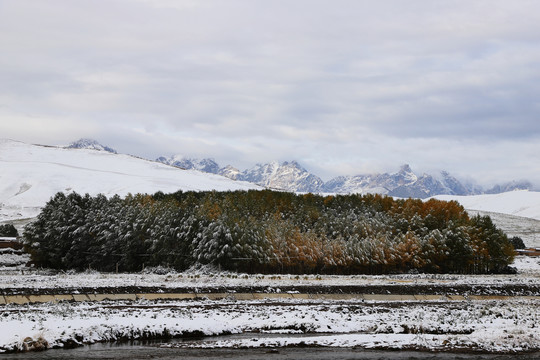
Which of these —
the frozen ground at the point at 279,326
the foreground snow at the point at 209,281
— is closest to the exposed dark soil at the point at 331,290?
the foreground snow at the point at 209,281

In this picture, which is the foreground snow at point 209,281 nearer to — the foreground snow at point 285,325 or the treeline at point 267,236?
the treeline at point 267,236

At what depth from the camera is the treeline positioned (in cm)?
8712

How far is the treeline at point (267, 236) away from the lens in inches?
3430

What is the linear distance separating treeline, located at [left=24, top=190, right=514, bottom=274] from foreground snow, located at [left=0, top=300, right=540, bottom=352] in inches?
1861

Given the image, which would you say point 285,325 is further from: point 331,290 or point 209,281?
point 209,281

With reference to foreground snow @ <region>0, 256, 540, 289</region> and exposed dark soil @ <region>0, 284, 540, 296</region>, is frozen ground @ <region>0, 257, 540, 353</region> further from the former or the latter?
foreground snow @ <region>0, 256, 540, 289</region>

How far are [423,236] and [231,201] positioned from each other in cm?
3149

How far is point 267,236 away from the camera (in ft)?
295

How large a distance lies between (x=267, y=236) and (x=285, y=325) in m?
57.5

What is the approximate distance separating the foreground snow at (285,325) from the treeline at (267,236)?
155ft

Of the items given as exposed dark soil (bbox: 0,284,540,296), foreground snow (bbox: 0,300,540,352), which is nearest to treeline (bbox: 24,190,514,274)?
exposed dark soil (bbox: 0,284,540,296)

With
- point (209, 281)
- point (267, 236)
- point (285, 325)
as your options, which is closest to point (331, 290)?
point (209, 281)

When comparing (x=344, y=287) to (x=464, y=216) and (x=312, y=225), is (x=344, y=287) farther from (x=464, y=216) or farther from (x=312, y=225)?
(x=464, y=216)

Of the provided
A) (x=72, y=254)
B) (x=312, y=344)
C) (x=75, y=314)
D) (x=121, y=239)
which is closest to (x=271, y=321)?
(x=312, y=344)
